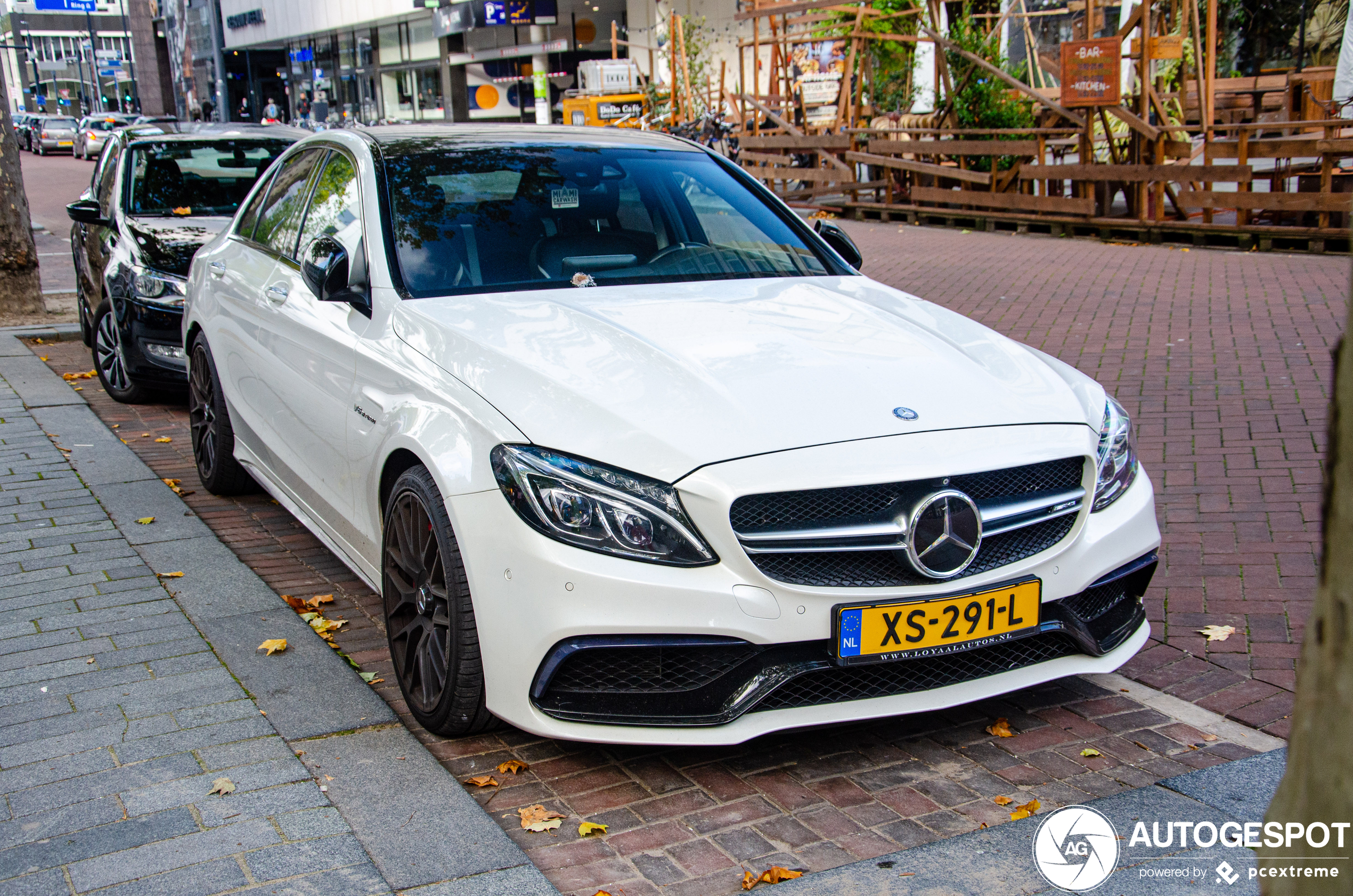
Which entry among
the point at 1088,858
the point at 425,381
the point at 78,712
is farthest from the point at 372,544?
the point at 1088,858

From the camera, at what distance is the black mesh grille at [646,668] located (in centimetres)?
296

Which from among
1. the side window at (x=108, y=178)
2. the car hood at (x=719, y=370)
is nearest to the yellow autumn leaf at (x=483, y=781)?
the car hood at (x=719, y=370)

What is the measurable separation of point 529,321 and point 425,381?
39 cm

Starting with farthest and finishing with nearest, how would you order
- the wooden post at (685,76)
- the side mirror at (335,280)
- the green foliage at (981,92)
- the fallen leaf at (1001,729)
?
the wooden post at (685,76), the green foliage at (981,92), the side mirror at (335,280), the fallen leaf at (1001,729)

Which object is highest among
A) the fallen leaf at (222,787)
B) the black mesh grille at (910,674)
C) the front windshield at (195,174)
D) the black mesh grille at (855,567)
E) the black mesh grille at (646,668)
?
the front windshield at (195,174)

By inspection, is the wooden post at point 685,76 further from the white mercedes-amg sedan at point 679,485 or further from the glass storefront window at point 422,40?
the glass storefront window at point 422,40

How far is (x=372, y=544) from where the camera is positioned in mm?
3799

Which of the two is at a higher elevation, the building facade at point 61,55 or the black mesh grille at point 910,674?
the building facade at point 61,55

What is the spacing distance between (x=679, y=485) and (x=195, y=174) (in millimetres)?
6765

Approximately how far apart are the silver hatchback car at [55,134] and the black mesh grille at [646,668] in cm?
5754

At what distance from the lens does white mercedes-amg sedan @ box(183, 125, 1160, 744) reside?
2.95 meters

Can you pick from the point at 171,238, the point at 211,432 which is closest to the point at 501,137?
the point at 211,432

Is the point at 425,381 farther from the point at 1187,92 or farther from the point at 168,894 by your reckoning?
the point at 1187,92

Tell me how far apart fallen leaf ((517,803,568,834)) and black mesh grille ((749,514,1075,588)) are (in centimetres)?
79
